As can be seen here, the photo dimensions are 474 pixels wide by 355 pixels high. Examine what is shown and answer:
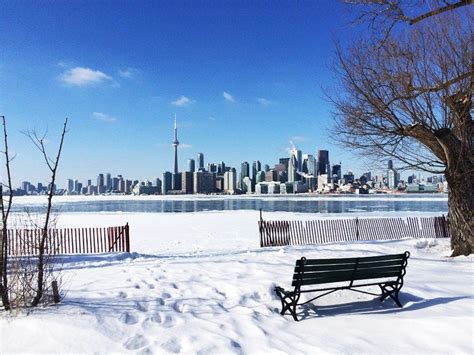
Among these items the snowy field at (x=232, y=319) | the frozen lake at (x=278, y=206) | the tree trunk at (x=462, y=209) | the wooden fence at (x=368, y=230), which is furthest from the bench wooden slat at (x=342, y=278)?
the frozen lake at (x=278, y=206)

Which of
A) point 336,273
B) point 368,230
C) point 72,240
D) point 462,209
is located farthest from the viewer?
point 368,230

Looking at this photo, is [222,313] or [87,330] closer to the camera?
[87,330]

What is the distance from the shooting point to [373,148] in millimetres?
12633

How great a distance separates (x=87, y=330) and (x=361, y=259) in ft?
14.0

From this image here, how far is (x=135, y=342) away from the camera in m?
4.44

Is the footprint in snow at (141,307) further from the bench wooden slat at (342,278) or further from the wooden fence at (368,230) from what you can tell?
the wooden fence at (368,230)

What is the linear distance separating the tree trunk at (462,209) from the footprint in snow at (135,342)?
34.1 feet

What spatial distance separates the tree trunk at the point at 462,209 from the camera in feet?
35.9

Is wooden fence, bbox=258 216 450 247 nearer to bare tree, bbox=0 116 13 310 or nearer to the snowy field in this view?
the snowy field

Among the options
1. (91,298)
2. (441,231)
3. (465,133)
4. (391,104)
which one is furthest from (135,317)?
(441,231)

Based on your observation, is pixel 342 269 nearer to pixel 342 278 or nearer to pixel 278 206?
pixel 342 278

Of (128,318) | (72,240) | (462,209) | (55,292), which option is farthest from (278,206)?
(128,318)

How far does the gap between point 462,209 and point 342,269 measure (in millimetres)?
7510

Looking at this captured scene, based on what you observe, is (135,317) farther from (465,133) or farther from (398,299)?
(465,133)
